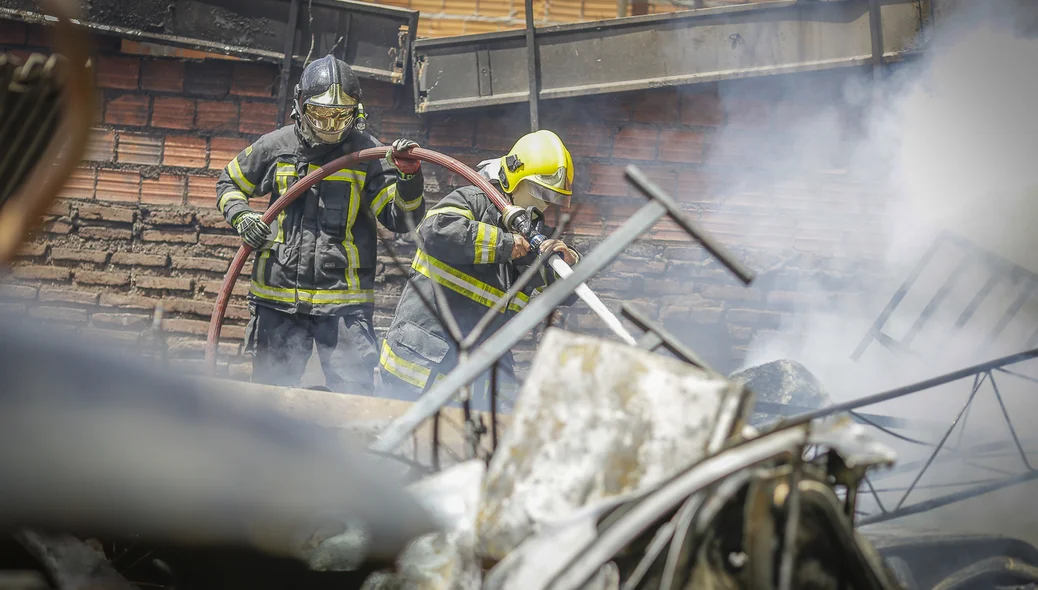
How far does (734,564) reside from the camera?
5.89ft

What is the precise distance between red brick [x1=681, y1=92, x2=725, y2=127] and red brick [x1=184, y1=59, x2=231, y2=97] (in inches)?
120

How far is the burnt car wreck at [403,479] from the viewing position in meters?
1.74

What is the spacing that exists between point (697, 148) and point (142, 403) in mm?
4744

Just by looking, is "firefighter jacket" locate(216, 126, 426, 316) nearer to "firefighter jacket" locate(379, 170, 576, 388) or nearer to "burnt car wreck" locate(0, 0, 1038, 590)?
"firefighter jacket" locate(379, 170, 576, 388)

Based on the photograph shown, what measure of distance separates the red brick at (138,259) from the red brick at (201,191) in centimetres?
42

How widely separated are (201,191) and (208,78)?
0.74 meters

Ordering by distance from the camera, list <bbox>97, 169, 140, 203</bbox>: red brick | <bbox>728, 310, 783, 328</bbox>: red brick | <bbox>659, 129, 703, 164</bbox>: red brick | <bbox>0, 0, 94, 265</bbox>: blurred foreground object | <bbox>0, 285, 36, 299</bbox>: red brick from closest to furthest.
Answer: <bbox>0, 0, 94, 265</bbox>: blurred foreground object → <bbox>0, 285, 36, 299</bbox>: red brick → <bbox>97, 169, 140, 203</bbox>: red brick → <bbox>659, 129, 703, 164</bbox>: red brick → <bbox>728, 310, 783, 328</bbox>: red brick

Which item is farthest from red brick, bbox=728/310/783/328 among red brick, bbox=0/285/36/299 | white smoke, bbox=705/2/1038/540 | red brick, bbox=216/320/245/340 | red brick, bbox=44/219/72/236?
red brick, bbox=0/285/36/299

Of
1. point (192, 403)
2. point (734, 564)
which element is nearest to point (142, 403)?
point (192, 403)

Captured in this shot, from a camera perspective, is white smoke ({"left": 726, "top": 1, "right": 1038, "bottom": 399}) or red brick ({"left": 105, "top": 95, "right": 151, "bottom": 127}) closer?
red brick ({"left": 105, "top": 95, "right": 151, "bottom": 127})

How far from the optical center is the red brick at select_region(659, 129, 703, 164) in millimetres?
5934

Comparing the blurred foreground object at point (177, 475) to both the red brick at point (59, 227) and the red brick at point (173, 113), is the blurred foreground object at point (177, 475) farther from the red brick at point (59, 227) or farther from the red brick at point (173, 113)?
the red brick at point (59, 227)

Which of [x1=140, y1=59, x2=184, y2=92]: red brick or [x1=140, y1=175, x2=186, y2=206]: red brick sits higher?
[x1=140, y1=59, x2=184, y2=92]: red brick

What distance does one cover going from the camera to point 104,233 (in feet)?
18.8
